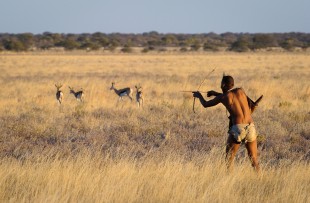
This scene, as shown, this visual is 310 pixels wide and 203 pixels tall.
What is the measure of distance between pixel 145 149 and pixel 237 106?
3805 millimetres

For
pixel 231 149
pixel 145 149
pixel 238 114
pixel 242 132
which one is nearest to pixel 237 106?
pixel 238 114

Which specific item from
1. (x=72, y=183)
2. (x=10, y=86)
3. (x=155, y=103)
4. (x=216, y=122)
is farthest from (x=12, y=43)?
(x=72, y=183)

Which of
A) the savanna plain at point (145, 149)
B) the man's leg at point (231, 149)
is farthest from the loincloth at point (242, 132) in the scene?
the savanna plain at point (145, 149)

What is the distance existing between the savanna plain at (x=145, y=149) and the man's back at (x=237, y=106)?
2.37 feet

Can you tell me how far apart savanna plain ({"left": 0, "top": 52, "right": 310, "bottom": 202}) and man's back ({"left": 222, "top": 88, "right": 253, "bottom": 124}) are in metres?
0.72

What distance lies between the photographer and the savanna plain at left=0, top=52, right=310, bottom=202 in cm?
580

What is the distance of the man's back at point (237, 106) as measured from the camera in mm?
6512

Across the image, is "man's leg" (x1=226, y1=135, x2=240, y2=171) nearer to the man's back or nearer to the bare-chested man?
the bare-chested man

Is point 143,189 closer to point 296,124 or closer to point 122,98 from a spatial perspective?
point 296,124

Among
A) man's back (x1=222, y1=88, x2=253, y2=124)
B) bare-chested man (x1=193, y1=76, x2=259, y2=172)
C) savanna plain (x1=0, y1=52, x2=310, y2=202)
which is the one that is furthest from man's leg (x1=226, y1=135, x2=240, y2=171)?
man's back (x1=222, y1=88, x2=253, y2=124)

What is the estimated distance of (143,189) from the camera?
592cm

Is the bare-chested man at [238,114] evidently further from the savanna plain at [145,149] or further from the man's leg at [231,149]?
the savanna plain at [145,149]

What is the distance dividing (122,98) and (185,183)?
14968mm

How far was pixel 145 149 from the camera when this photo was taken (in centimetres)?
996
